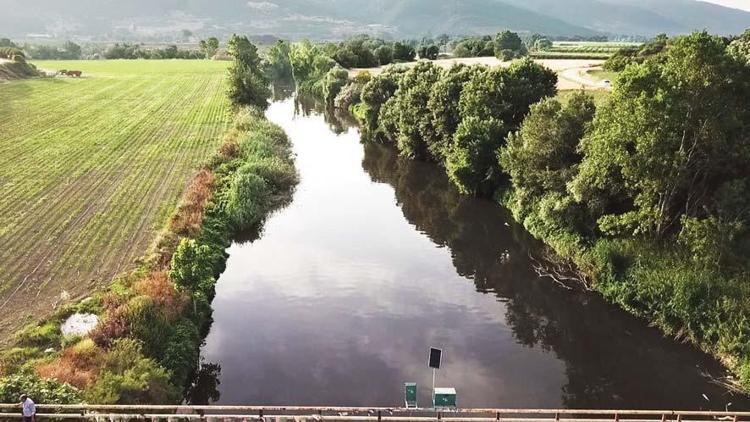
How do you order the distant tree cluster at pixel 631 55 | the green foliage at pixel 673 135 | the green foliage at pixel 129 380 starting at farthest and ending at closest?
the distant tree cluster at pixel 631 55
the green foliage at pixel 673 135
the green foliage at pixel 129 380

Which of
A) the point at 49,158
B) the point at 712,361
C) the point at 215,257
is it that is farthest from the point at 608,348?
the point at 49,158

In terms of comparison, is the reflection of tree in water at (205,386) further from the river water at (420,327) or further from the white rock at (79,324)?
the white rock at (79,324)

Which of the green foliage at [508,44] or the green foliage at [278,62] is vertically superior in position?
the green foliage at [508,44]

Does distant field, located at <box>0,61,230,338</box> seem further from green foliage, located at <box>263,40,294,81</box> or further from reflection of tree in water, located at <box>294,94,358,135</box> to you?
green foliage, located at <box>263,40,294,81</box>

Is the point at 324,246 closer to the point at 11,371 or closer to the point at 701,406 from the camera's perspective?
the point at 11,371

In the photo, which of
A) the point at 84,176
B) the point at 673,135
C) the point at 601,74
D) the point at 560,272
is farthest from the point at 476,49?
the point at 673,135

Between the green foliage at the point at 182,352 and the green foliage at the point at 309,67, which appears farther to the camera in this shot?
the green foliage at the point at 309,67

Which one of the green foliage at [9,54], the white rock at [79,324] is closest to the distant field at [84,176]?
the white rock at [79,324]
